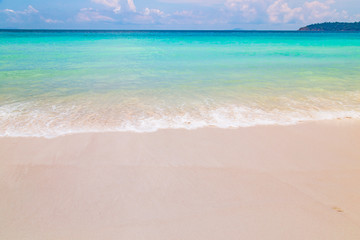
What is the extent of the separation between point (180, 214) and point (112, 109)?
4.21 meters

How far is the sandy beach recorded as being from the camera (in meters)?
2.44

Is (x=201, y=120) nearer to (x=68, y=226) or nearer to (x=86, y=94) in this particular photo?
(x=68, y=226)

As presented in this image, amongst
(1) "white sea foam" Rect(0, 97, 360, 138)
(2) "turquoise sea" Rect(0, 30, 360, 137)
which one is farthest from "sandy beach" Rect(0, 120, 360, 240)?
(2) "turquoise sea" Rect(0, 30, 360, 137)

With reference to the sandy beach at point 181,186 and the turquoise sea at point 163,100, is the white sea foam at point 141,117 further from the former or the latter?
the sandy beach at point 181,186

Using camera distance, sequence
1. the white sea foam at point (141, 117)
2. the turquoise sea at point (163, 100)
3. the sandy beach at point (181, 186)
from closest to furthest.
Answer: the sandy beach at point (181, 186) < the white sea foam at point (141, 117) < the turquoise sea at point (163, 100)

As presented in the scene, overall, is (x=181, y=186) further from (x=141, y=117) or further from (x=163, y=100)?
(x=163, y=100)

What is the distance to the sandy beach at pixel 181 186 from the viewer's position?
2.44 metres

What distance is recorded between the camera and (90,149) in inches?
159

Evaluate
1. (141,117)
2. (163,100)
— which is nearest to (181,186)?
(141,117)

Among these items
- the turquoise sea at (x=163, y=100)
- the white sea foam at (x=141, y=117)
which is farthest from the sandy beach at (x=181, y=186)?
the turquoise sea at (x=163, y=100)

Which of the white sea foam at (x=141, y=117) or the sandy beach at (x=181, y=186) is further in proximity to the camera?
the white sea foam at (x=141, y=117)

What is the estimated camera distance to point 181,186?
3.07 meters

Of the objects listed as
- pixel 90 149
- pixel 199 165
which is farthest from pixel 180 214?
pixel 90 149

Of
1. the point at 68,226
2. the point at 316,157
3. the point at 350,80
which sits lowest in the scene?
the point at 68,226
